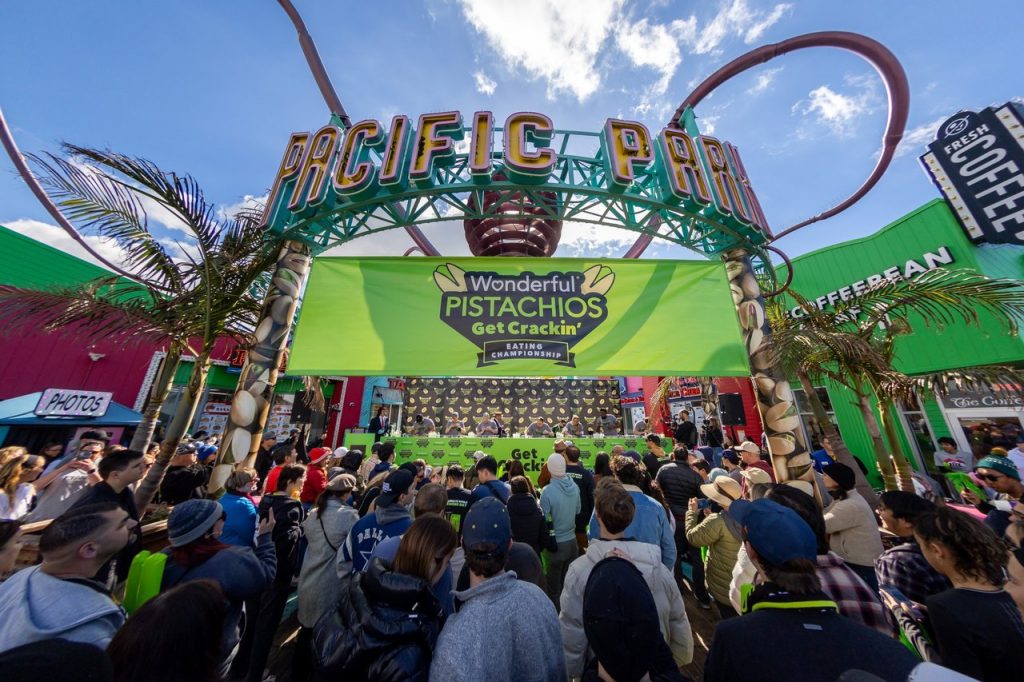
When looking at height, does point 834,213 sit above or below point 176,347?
above

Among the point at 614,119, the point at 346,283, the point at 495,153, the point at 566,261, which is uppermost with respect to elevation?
the point at 614,119

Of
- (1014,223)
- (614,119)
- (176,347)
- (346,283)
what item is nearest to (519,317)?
(346,283)

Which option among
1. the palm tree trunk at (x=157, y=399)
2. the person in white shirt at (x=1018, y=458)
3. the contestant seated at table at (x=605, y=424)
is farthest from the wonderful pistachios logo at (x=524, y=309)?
the contestant seated at table at (x=605, y=424)

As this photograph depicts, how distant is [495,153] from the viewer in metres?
5.70

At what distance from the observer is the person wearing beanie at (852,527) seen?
3.45 m

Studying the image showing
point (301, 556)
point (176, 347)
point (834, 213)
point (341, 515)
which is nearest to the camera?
point (341, 515)

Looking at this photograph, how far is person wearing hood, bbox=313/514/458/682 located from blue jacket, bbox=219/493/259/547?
204 cm

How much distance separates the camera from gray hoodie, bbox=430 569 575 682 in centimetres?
166

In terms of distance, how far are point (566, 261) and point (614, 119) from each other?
261 cm

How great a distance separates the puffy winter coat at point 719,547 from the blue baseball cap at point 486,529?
2.95 m

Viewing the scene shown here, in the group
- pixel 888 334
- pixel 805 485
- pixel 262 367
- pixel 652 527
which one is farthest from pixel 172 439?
pixel 888 334

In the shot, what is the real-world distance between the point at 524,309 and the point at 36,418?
1624 cm

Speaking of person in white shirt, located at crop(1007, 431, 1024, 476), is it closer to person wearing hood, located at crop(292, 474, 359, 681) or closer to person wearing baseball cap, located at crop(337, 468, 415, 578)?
person wearing baseball cap, located at crop(337, 468, 415, 578)

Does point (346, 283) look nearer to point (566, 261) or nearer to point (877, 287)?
point (566, 261)
